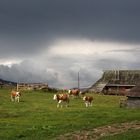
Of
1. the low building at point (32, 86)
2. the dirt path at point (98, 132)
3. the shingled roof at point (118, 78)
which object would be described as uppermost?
the shingled roof at point (118, 78)

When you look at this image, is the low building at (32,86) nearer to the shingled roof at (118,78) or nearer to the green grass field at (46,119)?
the green grass field at (46,119)

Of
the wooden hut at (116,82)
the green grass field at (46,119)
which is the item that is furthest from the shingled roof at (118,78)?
the green grass field at (46,119)

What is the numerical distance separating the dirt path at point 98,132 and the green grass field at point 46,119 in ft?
3.19

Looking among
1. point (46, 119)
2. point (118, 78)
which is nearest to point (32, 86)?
point (118, 78)

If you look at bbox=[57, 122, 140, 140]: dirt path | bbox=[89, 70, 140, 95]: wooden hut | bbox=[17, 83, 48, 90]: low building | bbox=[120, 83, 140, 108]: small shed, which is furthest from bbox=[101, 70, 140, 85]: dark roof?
bbox=[57, 122, 140, 140]: dirt path

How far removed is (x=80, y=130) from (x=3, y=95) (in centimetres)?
4153

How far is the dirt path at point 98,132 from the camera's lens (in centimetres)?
2998

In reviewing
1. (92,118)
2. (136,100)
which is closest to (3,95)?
(136,100)

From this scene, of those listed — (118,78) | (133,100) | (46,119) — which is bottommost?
(46,119)

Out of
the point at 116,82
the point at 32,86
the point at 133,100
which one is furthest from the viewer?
the point at 116,82

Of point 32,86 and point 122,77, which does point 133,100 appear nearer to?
point 32,86

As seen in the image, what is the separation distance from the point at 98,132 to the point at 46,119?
13.9 metres

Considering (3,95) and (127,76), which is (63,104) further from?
(127,76)

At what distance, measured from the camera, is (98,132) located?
31.0 metres
